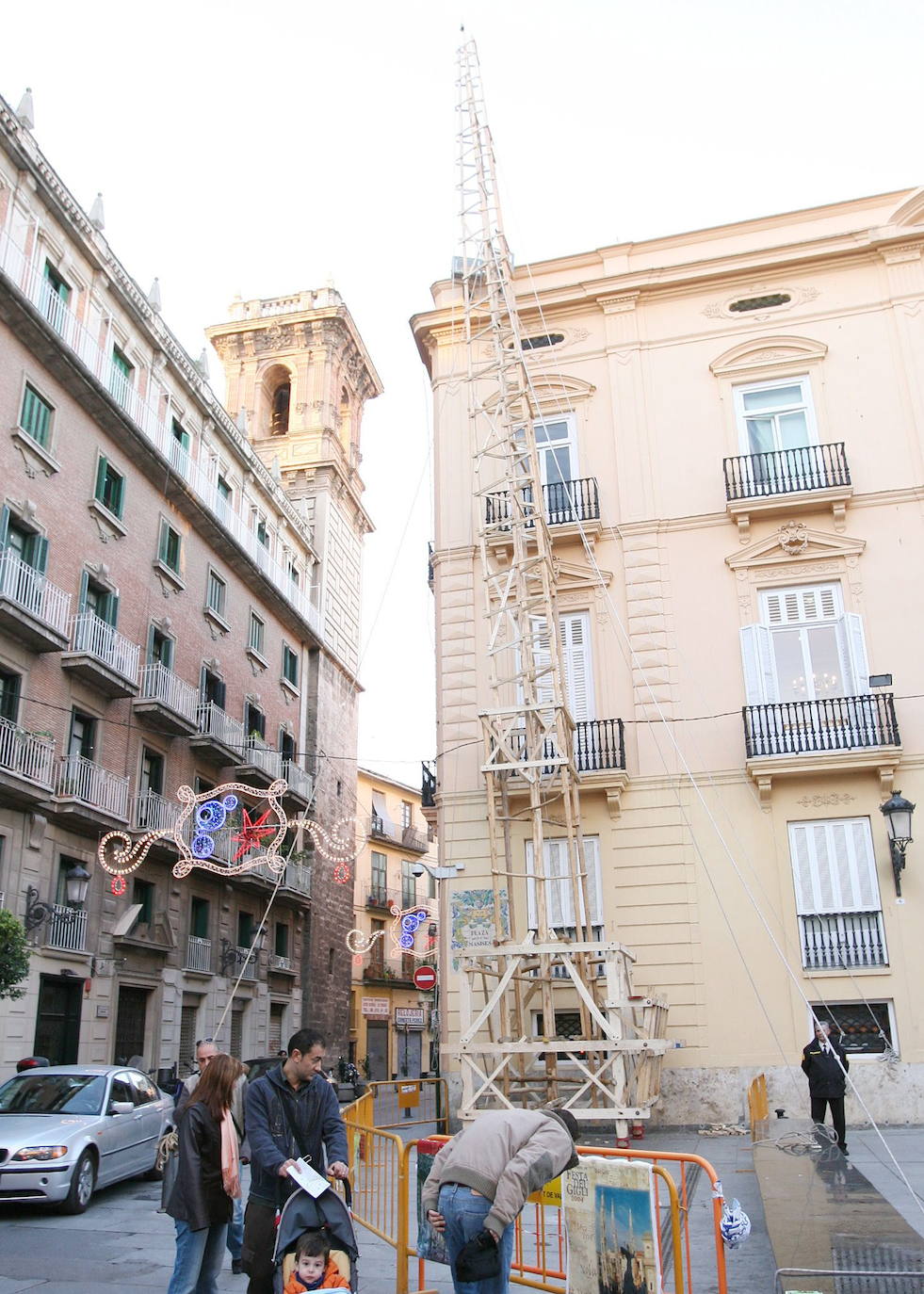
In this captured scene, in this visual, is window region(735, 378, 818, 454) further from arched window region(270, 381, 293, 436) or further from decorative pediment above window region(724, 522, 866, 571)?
arched window region(270, 381, 293, 436)

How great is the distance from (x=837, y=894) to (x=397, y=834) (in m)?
34.8

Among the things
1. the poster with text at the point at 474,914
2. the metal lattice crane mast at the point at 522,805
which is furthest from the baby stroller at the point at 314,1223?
the poster with text at the point at 474,914

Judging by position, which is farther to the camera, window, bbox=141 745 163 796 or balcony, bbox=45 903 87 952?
window, bbox=141 745 163 796

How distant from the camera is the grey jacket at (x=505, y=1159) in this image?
5133 mm

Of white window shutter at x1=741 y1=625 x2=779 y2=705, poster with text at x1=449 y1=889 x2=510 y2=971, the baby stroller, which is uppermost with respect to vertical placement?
white window shutter at x1=741 y1=625 x2=779 y2=705

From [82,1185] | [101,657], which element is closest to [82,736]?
[101,657]

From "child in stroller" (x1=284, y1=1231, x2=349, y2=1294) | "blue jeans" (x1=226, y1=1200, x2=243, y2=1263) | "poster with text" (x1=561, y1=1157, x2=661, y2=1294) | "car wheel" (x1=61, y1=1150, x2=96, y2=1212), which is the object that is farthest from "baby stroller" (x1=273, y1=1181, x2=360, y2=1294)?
"car wheel" (x1=61, y1=1150, x2=96, y2=1212)

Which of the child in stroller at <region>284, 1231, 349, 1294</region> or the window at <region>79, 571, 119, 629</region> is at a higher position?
the window at <region>79, 571, 119, 629</region>

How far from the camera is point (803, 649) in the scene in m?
18.1

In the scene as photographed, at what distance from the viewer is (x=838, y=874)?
16.8 m

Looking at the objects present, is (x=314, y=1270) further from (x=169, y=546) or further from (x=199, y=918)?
A: (x=169, y=546)

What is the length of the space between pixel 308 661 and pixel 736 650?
21.2 metres

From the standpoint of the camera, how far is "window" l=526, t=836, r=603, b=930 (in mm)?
17769

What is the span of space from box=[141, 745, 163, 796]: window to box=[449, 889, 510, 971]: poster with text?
375 inches
